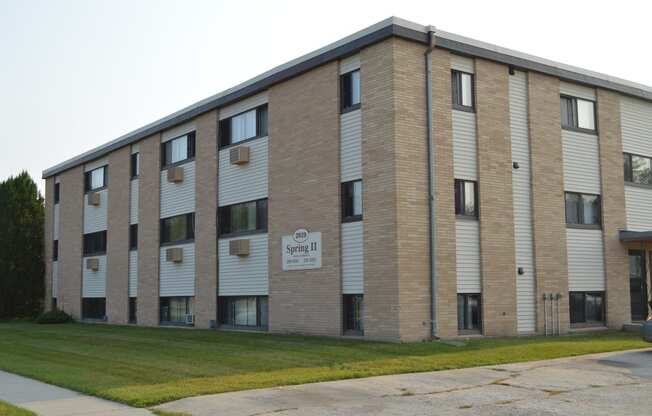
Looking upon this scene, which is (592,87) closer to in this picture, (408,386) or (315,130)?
(315,130)

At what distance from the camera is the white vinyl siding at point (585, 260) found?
78.7 feet

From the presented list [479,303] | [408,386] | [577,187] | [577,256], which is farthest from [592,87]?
[408,386]

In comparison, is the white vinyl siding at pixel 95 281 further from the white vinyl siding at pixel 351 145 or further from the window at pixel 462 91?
the window at pixel 462 91

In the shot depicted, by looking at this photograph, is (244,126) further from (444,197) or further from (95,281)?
(95,281)

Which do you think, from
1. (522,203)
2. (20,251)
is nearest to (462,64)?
(522,203)

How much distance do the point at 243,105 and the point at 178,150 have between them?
216 inches

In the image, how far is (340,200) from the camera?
22.1 meters

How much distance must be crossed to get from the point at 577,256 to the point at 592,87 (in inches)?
230

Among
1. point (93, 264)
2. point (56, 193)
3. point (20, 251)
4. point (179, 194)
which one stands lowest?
point (93, 264)

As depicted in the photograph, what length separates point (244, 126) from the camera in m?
27.1

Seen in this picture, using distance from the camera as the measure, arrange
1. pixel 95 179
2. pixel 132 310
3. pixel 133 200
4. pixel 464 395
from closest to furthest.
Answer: pixel 464 395
pixel 132 310
pixel 133 200
pixel 95 179

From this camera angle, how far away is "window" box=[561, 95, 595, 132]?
81.4ft

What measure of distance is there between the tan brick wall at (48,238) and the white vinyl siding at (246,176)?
19.4 metres

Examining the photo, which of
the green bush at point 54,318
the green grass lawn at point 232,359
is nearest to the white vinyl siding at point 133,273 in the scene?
the green bush at point 54,318
